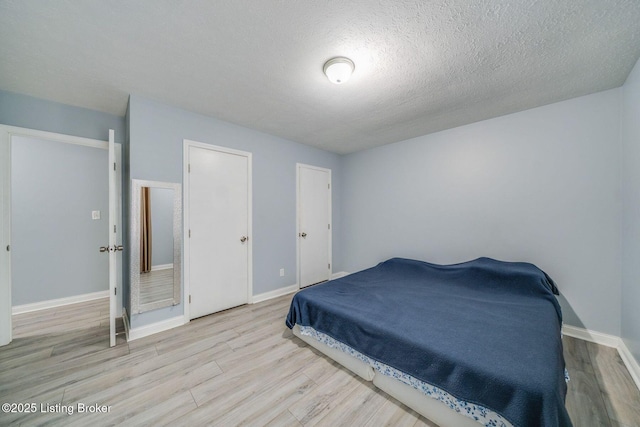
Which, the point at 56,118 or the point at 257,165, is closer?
the point at 56,118

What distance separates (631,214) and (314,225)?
11.5ft

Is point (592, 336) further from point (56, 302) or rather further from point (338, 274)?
point (56, 302)

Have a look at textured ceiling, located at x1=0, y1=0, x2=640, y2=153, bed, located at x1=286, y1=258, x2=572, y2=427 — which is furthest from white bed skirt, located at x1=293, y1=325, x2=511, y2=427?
textured ceiling, located at x1=0, y1=0, x2=640, y2=153

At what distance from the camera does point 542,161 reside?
252 centimetres

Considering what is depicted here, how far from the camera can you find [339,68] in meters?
1.74

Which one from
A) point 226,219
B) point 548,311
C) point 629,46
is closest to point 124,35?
point 226,219

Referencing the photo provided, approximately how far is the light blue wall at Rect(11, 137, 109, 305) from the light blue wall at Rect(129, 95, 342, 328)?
176 centimetres

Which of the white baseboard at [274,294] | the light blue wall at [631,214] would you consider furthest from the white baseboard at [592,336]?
the white baseboard at [274,294]

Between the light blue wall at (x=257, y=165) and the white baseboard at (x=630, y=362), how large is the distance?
11.3 ft

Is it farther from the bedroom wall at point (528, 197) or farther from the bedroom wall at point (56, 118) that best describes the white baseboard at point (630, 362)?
the bedroom wall at point (56, 118)

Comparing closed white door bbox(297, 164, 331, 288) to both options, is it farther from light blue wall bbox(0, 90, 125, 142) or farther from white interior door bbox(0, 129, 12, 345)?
white interior door bbox(0, 129, 12, 345)

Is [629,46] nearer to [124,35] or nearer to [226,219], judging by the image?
[124,35]

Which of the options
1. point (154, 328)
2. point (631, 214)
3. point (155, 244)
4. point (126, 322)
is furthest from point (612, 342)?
point (126, 322)

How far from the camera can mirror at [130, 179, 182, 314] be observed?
2.35 meters
